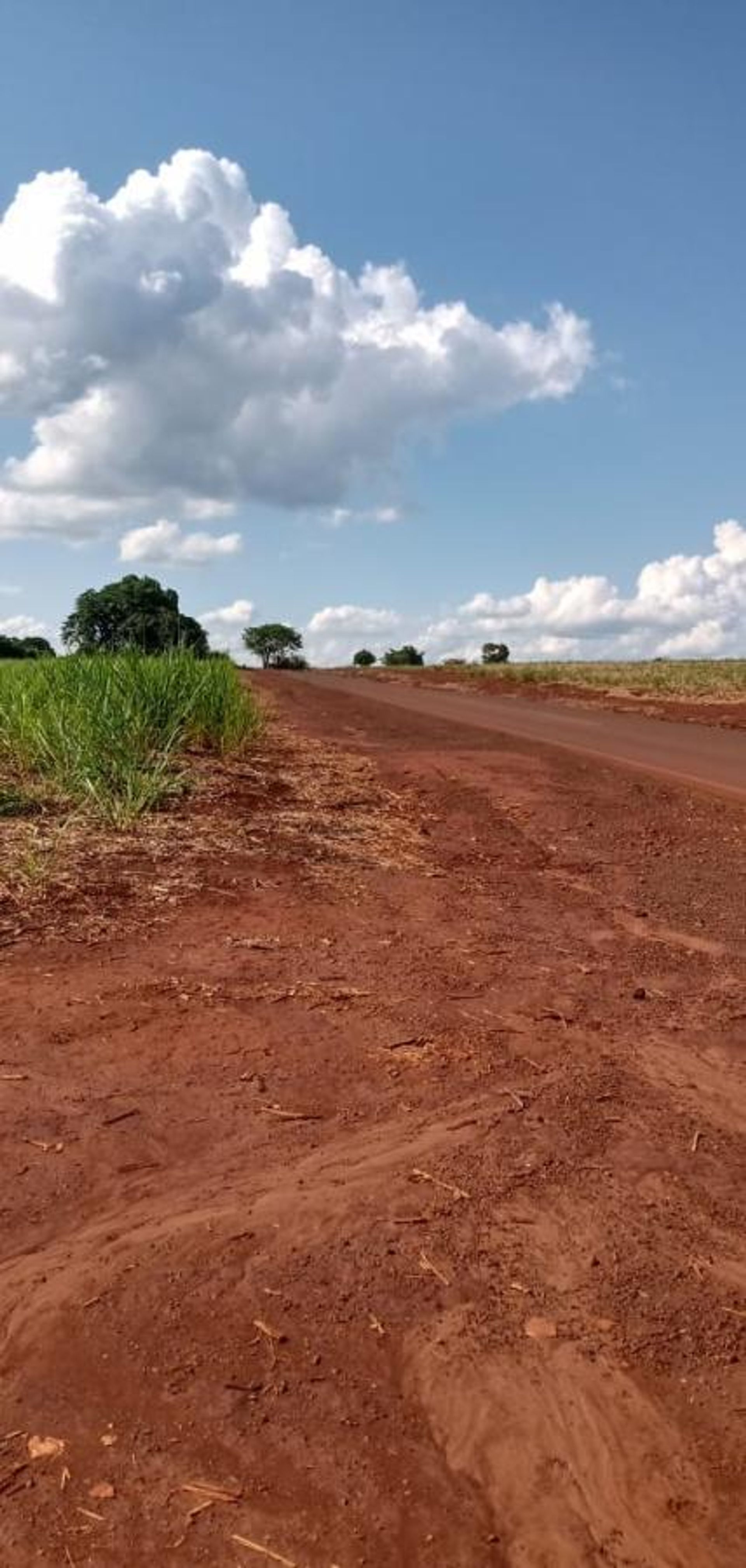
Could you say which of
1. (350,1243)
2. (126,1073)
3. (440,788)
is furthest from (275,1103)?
(440,788)

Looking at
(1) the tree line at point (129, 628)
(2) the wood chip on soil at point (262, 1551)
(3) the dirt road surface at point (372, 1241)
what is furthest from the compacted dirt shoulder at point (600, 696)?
(2) the wood chip on soil at point (262, 1551)

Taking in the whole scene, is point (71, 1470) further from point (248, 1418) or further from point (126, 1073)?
point (126, 1073)

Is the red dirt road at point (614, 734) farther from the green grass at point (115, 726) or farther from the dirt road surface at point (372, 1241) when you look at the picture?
the dirt road surface at point (372, 1241)

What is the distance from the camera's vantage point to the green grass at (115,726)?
7605 mm

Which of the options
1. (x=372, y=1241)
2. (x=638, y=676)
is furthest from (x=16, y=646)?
(x=372, y=1241)

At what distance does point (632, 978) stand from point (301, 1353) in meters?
2.73

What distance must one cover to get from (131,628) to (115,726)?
5.89 m

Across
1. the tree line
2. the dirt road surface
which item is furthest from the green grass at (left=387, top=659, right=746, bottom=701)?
the dirt road surface

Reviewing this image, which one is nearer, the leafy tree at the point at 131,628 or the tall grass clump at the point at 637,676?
the leafy tree at the point at 131,628

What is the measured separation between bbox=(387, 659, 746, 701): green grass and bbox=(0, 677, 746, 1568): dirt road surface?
20337mm

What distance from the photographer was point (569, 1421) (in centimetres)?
219

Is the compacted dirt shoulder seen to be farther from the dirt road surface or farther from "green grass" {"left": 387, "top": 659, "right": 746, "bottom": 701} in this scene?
the dirt road surface

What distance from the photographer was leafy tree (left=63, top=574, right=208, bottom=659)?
1221 cm

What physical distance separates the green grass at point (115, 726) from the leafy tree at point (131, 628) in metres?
1.05
